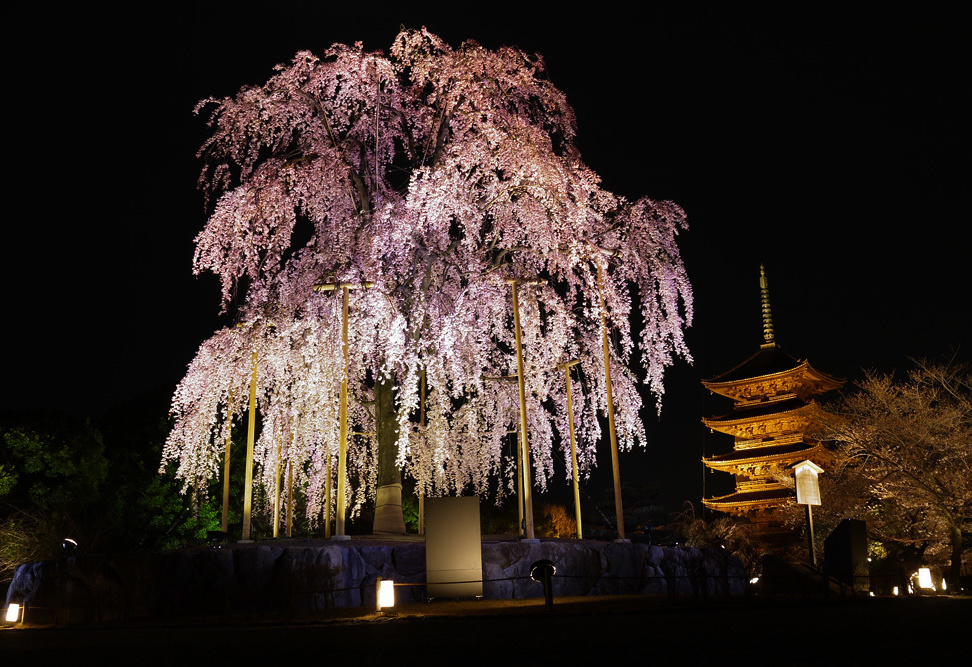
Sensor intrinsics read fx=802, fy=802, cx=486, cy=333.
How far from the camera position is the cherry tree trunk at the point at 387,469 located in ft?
52.7

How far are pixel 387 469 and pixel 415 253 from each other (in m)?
4.43

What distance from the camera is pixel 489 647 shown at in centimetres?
659

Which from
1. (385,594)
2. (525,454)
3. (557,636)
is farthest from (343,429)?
(557,636)

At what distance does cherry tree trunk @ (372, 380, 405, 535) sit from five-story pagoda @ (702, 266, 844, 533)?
20.4 metres

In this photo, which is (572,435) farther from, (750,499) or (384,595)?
(750,499)

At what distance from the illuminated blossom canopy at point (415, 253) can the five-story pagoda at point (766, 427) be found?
737 inches

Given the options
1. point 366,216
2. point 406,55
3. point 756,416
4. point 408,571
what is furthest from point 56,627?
point 756,416

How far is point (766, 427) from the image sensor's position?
3531cm

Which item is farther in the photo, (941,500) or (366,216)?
(941,500)

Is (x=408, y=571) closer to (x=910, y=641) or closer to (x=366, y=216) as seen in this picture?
(x=366, y=216)

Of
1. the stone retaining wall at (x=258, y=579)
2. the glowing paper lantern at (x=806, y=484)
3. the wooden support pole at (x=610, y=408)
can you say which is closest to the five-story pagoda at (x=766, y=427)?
the glowing paper lantern at (x=806, y=484)

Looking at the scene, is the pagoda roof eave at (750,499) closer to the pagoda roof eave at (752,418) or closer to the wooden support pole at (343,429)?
the pagoda roof eave at (752,418)

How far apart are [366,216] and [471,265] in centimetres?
236

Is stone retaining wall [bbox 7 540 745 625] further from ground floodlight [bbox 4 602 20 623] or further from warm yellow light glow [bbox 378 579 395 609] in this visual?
warm yellow light glow [bbox 378 579 395 609]
